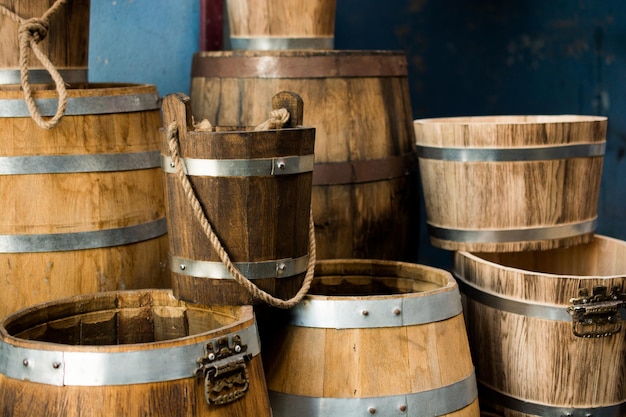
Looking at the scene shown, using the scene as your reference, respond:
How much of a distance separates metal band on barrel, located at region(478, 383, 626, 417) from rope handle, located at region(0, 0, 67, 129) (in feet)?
6.58

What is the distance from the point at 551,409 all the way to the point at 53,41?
239 cm

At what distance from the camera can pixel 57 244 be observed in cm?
326

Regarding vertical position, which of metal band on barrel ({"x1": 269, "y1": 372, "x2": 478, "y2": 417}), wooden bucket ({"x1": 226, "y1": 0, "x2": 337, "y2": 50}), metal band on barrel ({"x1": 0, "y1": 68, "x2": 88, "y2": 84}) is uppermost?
wooden bucket ({"x1": 226, "y1": 0, "x2": 337, "y2": 50})

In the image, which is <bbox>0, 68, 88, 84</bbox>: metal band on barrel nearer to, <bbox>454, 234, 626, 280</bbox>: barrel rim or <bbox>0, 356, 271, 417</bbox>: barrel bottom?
<bbox>0, 356, 271, 417</bbox>: barrel bottom

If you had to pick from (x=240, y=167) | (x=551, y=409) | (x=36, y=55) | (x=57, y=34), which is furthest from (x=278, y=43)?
(x=551, y=409)

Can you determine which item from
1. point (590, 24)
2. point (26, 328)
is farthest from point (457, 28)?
point (26, 328)

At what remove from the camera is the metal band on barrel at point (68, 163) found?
3.20m

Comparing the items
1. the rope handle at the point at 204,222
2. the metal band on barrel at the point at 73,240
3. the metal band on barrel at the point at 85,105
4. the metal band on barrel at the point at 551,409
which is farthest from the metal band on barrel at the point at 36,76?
the metal band on barrel at the point at 551,409

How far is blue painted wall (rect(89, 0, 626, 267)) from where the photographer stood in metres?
5.38

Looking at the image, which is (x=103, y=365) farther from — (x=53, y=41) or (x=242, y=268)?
(x=53, y=41)

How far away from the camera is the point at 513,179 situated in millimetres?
3730

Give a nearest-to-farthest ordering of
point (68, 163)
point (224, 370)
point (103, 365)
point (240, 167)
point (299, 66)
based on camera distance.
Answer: point (103, 365) → point (224, 370) → point (240, 167) → point (68, 163) → point (299, 66)

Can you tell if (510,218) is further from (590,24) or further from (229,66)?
(590,24)

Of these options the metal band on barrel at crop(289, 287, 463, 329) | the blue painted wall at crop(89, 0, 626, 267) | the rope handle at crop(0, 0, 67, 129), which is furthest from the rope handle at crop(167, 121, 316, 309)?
the blue painted wall at crop(89, 0, 626, 267)
